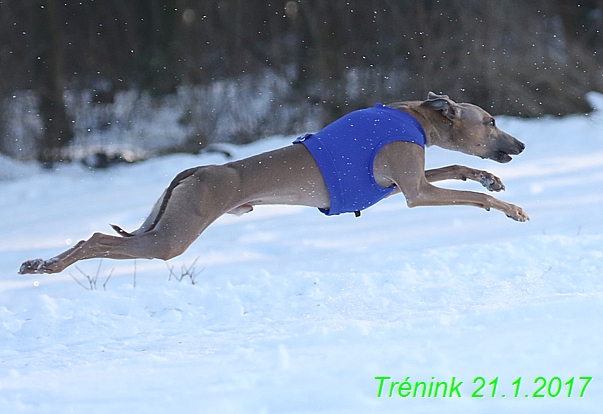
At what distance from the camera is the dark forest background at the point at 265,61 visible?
13.1 meters

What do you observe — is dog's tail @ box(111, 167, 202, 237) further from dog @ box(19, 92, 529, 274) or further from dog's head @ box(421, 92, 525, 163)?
dog's head @ box(421, 92, 525, 163)

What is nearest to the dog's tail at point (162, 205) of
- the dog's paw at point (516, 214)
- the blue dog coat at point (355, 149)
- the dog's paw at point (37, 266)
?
the dog's paw at point (37, 266)

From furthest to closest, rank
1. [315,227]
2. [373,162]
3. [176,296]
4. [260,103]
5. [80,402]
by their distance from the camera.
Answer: [260,103] < [315,227] < [176,296] < [373,162] < [80,402]

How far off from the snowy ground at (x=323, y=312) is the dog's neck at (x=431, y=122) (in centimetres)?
101

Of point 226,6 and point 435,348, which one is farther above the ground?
point 226,6

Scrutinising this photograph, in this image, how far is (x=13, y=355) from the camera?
16.4ft

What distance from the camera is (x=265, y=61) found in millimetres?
13805

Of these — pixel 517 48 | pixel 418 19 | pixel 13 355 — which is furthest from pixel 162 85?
pixel 13 355

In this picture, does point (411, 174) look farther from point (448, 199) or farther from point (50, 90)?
point (50, 90)

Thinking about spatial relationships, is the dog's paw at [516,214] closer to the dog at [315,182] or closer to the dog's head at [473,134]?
the dog at [315,182]

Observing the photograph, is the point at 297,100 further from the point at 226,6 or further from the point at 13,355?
the point at 13,355

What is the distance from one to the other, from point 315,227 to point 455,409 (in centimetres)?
529

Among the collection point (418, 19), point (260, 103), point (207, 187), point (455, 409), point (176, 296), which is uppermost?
point (418, 19)

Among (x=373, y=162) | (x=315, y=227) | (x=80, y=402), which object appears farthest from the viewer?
(x=315, y=227)
